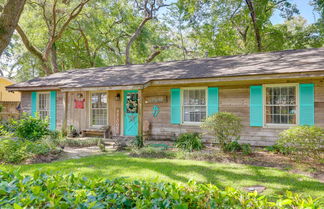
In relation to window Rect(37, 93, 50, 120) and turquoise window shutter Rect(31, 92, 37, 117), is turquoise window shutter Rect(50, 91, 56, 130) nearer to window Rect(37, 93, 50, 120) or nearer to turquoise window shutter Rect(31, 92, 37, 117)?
window Rect(37, 93, 50, 120)

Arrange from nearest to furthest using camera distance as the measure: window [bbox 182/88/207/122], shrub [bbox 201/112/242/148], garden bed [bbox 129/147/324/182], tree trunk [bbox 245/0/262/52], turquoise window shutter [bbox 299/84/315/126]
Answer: garden bed [bbox 129/147/324/182]
shrub [bbox 201/112/242/148]
turquoise window shutter [bbox 299/84/315/126]
window [bbox 182/88/207/122]
tree trunk [bbox 245/0/262/52]

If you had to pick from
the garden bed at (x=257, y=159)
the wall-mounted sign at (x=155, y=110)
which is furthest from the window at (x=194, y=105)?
the garden bed at (x=257, y=159)

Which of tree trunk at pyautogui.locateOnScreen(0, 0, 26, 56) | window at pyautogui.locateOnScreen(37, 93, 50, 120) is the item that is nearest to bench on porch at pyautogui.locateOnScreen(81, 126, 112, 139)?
window at pyautogui.locateOnScreen(37, 93, 50, 120)

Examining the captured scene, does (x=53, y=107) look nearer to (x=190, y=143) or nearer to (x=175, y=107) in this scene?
(x=175, y=107)

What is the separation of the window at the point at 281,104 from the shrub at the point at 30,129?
7.69 m

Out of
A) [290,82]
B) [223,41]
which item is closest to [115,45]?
[223,41]

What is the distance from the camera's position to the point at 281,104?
332 inches

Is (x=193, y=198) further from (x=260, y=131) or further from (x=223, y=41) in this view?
(x=223, y=41)

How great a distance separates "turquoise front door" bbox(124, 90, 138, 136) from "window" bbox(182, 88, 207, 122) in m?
2.35

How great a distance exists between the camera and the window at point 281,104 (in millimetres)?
8312

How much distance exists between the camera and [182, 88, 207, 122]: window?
9805 mm

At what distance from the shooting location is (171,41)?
83.2ft

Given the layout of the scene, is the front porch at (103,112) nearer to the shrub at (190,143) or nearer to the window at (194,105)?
the window at (194,105)

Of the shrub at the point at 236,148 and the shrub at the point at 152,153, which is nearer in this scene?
the shrub at the point at 152,153
